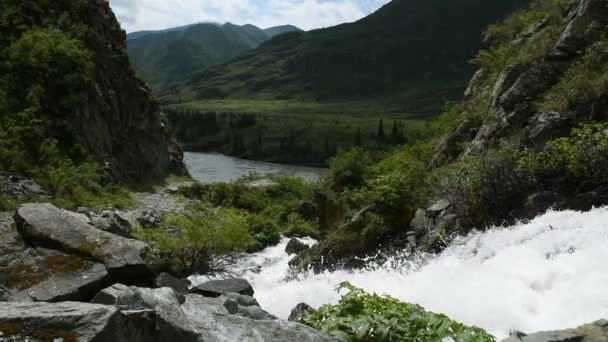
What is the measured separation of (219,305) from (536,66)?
1556cm

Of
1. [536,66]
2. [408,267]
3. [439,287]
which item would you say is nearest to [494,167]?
[408,267]

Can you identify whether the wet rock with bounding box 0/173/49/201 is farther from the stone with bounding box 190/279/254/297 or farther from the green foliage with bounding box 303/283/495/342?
the green foliage with bounding box 303/283/495/342

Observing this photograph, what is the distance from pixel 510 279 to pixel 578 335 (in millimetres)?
4524

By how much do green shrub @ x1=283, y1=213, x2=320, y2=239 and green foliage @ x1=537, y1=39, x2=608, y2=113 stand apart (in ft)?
58.5

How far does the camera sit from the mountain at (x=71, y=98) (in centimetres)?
2872

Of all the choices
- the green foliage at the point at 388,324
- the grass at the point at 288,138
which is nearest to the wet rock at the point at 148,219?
the green foliage at the point at 388,324

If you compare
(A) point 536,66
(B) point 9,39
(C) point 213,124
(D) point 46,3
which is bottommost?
(C) point 213,124

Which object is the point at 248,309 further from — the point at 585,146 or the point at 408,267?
the point at 585,146

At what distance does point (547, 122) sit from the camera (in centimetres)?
1569

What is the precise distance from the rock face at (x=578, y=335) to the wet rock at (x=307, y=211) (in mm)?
29156


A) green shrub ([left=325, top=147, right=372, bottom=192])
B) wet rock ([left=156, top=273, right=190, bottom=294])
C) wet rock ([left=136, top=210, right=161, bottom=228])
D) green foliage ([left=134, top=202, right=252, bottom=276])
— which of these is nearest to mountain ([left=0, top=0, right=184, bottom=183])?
wet rock ([left=136, top=210, right=161, bottom=228])

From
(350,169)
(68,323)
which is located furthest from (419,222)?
(350,169)

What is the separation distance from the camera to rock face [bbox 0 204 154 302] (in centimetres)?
1059

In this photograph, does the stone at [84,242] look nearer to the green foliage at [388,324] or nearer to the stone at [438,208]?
the green foliage at [388,324]
